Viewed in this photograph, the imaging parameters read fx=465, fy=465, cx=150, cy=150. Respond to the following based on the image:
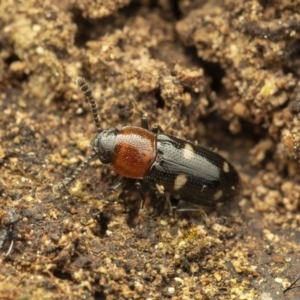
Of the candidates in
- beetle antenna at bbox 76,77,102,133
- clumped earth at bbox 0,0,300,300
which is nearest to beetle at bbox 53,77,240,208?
beetle antenna at bbox 76,77,102,133

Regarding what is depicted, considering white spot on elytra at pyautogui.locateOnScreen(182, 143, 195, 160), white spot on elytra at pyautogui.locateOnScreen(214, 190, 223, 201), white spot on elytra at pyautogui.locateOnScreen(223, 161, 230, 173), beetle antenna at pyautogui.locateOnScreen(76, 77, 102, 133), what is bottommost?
white spot on elytra at pyautogui.locateOnScreen(214, 190, 223, 201)

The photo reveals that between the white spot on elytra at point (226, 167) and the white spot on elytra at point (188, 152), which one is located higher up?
the white spot on elytra at point (188, 152)

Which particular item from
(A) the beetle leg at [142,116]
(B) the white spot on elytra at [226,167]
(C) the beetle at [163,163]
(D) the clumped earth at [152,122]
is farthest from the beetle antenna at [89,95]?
(B) the white spot on elytra at [226,167]

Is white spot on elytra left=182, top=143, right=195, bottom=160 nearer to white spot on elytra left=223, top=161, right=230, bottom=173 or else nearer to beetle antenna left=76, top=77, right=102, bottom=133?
white spot on elytra left=223, top=161, right=230, bottom=173

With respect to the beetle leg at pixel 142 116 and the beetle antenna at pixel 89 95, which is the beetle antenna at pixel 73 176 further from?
the beetle leg at pixel 142 116

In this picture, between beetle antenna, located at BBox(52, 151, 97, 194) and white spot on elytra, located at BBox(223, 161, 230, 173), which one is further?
white spot on elytra, located at BBox(223, 161, 230, 173)

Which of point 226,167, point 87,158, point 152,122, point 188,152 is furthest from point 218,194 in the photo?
point 87,158
